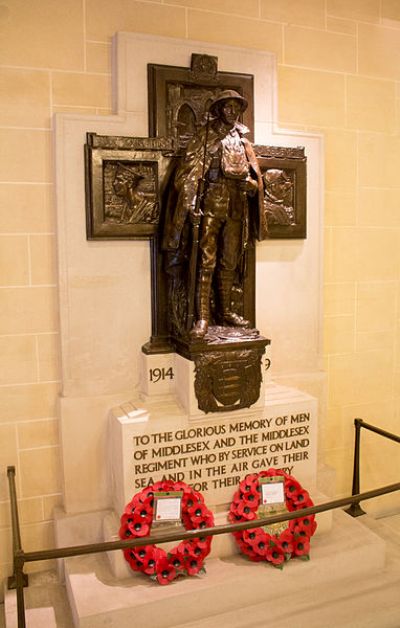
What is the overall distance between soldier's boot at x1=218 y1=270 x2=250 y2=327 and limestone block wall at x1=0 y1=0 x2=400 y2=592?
3.26 feet

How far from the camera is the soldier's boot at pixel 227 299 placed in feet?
13.6

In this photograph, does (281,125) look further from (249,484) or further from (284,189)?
(249,484)

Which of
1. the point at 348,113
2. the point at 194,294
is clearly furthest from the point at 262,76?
the point at 194,294

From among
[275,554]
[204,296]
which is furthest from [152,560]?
[204,296]

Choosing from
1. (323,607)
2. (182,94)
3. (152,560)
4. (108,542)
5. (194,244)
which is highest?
(182,94)

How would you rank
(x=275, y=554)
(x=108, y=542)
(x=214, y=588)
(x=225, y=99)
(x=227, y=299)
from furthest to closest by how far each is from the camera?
(x=227, y=299) < (x=225, y=99) < (x=275, y=554) < (x=214, y=588) < (x=108, y=542)

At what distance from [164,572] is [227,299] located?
187cm

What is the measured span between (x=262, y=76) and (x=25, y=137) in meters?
1.81

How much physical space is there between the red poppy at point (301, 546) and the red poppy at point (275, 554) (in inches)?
3.9

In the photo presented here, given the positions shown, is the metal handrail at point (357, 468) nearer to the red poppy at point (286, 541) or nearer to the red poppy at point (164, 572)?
the red poppy at point (286, 541)

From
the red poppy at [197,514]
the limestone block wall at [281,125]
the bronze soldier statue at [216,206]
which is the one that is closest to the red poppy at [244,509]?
the red poppy at [197,514]

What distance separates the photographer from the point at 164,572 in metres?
A: 3.43

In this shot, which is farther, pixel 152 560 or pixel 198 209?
pixel 198 209

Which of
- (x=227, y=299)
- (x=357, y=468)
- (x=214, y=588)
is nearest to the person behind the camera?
(x=214, y=588)
